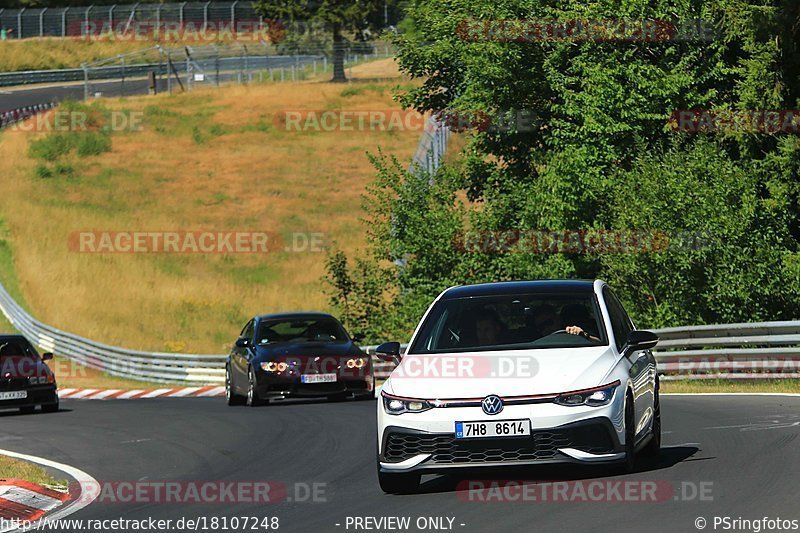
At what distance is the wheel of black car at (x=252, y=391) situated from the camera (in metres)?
21.6

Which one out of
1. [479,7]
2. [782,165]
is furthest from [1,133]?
[782,165]

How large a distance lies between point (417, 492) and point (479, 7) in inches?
915

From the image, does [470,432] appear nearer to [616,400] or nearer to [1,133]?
[616,400]

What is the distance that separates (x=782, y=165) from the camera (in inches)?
1094

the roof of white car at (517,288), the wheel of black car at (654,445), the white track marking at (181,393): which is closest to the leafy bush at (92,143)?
the white track marking at (181,393)

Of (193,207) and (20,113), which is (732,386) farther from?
(20,113)

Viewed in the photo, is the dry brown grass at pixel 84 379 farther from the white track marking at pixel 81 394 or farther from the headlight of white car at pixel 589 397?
the headlight of white car at pixel 589 397

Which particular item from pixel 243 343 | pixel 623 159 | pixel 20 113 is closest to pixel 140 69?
pixel 20 113

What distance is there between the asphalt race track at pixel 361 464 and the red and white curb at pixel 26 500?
1.27 ft

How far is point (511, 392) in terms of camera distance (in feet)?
31.1

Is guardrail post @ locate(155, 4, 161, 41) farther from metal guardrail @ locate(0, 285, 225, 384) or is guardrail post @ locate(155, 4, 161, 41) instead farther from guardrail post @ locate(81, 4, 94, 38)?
metal guardrail @ locate(0, 285, 225, 384)

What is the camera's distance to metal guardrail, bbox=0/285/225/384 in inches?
1353

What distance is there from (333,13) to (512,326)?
80.7m

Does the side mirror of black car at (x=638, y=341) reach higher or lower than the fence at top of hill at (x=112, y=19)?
higher
